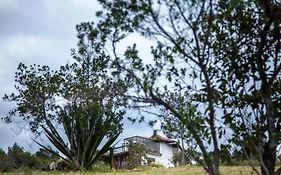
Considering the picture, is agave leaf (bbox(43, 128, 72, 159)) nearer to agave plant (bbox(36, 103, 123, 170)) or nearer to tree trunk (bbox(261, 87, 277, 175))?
agave plant (bbox(36, 103, 123, 170))

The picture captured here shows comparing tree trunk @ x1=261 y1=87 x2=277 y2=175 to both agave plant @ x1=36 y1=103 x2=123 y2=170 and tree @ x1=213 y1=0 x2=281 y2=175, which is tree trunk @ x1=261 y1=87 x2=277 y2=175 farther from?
agave plant @ x1=36 y1=103 x2=123 y2=170

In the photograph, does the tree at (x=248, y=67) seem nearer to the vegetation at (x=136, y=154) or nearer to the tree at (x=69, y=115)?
the tree at (x=69, y=115)

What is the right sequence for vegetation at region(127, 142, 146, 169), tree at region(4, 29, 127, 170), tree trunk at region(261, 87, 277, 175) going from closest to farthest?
tree trunk at region(261, 87, 277, 175)
tree at region(4, 29, 127, 170)
vegetation at region(127, 142, 146, 169)

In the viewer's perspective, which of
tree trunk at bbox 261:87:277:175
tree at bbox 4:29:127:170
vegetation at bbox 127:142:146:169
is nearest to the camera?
tree trunk at bbox 261:87:277:175

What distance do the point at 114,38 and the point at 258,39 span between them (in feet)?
3.84

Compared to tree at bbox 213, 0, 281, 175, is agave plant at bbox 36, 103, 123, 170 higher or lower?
higher

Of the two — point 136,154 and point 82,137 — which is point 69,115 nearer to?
point 82,137

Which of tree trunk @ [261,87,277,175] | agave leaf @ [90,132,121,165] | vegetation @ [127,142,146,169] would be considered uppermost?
vegetation @ [127,142,146,169]

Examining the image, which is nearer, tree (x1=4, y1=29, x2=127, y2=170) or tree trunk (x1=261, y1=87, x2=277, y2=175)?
tree trunk (x1=261, y1=87, x2=277, y2=175)

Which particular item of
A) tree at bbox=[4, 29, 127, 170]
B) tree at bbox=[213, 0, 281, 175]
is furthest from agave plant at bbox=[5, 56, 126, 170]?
tree at bbox=[213, 0, 281, 175]

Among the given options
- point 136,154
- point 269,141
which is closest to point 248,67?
point 269,141

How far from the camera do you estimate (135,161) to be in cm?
2869

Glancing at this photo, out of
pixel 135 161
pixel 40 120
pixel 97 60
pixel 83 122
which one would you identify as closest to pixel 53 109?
pixel 40 120

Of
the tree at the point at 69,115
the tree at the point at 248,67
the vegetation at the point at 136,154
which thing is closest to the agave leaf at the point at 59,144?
the tree at the point at 69,115
